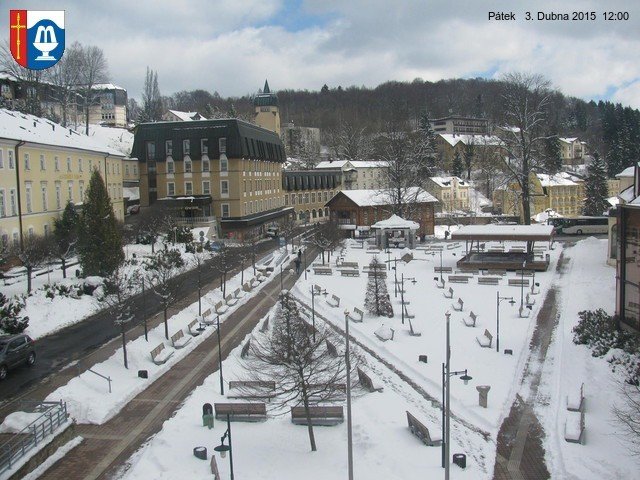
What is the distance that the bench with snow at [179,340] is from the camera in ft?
80.5

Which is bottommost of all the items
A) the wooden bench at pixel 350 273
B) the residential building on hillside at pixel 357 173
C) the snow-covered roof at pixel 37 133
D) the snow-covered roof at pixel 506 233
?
the wooden bench at pixel 350 273

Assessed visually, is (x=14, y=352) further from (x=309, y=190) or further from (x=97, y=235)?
(x=309, y=190)

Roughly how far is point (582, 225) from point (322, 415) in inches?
2041

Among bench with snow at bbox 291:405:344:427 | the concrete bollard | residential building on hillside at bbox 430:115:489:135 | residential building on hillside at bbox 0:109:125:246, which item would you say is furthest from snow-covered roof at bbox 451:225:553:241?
residential building on hillside at bbox 430:115:489:135

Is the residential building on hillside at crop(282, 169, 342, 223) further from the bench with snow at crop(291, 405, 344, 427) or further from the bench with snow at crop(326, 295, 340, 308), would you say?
the bench with snow at crop(291, 405, 344, 427)

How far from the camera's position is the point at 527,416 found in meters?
18.8

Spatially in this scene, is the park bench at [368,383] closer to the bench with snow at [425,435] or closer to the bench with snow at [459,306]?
the bench with snow at [425,435]

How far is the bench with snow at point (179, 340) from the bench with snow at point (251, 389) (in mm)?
5183

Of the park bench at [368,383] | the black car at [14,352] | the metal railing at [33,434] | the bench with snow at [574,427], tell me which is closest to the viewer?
the metal railing at [33,434]

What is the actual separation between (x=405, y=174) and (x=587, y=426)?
41974 millimetres

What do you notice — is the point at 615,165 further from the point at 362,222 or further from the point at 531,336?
the point at 531,336

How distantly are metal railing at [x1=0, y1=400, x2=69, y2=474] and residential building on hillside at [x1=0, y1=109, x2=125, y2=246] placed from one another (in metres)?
19.2

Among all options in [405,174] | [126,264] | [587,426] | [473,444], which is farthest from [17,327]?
[405,174]

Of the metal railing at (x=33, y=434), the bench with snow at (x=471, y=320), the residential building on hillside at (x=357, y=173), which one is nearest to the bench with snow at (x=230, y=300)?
the bench with snow at (x=471, y=320)
